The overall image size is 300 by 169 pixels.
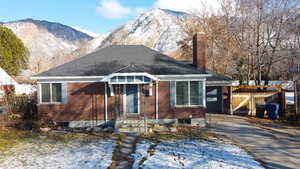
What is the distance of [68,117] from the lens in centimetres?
1230

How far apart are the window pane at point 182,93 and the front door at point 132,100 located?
2441 millimetres

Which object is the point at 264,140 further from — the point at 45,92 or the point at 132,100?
the point at 45,92

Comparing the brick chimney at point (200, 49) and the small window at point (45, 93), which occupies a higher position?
the brick chimney at point (200, 49)

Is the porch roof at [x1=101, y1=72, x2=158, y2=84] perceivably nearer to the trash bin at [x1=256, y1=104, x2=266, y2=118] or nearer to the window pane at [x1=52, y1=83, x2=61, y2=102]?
the window pane at [x1=52, y1=83, x2=61, y2=102]

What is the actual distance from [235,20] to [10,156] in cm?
2188

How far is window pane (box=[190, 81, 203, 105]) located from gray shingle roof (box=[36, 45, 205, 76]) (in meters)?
0.71

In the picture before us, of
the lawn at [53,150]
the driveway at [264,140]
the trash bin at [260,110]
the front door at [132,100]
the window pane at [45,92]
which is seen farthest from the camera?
the trash bin at [260,110]

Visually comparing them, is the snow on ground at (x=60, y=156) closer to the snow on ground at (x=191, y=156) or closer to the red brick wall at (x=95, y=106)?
the snow on ground at (x=191, y=156)

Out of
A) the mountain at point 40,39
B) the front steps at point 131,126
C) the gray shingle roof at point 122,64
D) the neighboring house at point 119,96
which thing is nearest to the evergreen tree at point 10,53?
the gray shingle roof at point 122,64

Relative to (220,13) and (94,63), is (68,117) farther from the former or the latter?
(220,13)

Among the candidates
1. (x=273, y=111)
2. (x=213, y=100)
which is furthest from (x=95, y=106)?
(x=273, y=111)

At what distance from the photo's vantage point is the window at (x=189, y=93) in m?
12.2

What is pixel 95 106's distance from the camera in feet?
40.5

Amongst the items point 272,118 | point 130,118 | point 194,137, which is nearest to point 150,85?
point 130,118
